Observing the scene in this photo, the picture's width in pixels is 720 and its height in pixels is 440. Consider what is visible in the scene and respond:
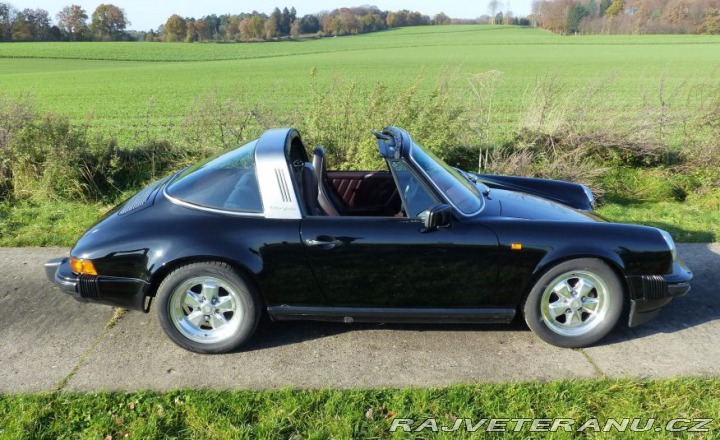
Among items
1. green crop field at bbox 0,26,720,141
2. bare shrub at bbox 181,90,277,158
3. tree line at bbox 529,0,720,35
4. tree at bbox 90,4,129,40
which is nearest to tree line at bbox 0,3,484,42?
tree at bbox 90,4,129,40

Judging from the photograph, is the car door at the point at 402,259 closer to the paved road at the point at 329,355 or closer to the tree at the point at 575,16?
the paved road at the point at 329,355

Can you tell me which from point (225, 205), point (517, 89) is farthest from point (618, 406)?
point (517, 89)

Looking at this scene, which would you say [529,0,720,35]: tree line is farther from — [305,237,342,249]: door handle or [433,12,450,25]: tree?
[305,237,342,249]: door handle

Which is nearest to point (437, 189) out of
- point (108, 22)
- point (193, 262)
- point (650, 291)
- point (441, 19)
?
point (650, 291)

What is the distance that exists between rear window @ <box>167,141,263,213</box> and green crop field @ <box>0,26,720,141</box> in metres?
4.47

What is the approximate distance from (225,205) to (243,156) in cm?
42

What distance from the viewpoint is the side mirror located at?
3232 millimetres

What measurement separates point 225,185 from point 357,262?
3.24ft

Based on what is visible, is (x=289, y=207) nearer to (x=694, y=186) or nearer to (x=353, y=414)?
(x=353, y=414)

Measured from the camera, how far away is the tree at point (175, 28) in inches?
3003

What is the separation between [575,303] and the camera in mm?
3473

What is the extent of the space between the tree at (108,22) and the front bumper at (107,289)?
76107 mm

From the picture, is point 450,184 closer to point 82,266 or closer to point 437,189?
point 437,189

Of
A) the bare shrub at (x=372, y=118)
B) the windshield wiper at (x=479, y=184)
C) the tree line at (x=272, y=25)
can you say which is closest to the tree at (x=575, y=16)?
the tree line at (x=272, y=25)
